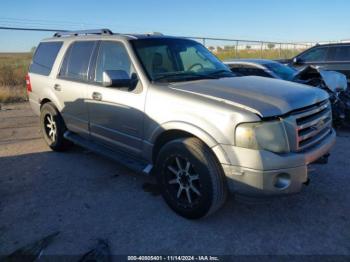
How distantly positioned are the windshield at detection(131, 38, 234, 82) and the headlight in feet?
4.21

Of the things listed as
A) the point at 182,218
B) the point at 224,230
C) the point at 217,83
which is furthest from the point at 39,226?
the point at 217,83

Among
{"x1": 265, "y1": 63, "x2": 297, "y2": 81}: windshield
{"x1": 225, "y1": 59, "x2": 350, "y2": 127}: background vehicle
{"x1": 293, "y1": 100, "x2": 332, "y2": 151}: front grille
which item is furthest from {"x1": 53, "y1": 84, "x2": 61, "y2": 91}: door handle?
{"x1": 265, "y1": 63, "x2": 297, "y2": 81}: windshield

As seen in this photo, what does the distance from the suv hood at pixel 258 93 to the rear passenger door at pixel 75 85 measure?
5.57ft

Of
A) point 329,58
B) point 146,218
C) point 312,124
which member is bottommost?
point 146,218

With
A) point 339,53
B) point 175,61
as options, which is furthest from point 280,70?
point 175,61

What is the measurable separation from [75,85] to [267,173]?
3.18 m

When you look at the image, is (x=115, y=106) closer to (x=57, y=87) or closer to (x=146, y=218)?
(x=146, y=218)

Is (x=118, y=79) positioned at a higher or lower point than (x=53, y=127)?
higher

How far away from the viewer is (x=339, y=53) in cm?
1009

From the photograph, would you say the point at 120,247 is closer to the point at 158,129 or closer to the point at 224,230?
the point at 224,230

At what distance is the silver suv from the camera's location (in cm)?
291

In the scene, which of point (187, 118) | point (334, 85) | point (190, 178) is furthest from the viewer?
point (334, 85)

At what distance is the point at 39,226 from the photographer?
3.44 metres

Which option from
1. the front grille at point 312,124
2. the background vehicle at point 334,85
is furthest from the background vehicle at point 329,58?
the front grille at point 312,124
